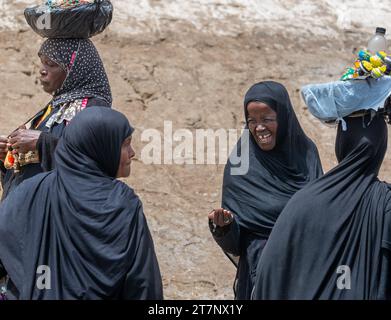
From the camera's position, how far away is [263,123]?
6.03 metres

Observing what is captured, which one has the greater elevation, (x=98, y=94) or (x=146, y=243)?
(x=98, y=94)

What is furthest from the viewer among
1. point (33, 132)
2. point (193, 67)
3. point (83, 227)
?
point (193, 67)

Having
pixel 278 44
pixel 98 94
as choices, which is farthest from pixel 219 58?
pixel 98 94

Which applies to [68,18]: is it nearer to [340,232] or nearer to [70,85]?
[70,85]

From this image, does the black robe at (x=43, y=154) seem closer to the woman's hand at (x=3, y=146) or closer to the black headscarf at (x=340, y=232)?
the woman's hand at (x=3, y=146)


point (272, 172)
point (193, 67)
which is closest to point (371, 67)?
point (272, 172)

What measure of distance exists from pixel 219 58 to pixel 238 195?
5828mm

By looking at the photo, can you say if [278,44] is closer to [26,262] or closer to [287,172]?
[287,172]

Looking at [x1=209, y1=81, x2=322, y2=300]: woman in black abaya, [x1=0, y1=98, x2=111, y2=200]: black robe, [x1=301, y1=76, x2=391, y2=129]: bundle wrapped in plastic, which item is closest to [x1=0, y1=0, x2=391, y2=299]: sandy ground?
[x1=0, y1=98, x2=111, y2=200]: black robe

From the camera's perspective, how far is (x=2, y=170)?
255 inches

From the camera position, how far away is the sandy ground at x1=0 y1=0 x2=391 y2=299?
10.1 meters

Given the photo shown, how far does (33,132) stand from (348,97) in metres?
1.83

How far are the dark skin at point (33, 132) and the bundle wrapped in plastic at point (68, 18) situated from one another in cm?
17

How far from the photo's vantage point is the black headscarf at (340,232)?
4.76 m
